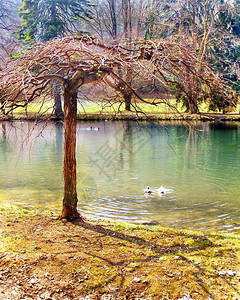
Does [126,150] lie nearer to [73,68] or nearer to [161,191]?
[161,191]

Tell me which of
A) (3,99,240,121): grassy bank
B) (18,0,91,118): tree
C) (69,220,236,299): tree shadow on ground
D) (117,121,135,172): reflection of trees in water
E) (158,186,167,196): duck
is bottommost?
(158,186,167,196): duck

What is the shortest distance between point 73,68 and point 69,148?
1258 millimetres

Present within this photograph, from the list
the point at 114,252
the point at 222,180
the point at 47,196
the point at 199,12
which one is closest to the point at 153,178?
the point at 222,180

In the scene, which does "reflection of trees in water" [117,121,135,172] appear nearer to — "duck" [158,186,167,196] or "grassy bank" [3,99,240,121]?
"grassy bank" [3,99,240,121]

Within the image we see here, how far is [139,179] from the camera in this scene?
10.4m

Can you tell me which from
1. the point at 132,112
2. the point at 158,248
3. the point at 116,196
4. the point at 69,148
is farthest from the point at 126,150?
the point at 158,248

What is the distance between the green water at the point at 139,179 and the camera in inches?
280

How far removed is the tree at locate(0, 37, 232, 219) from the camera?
14.8 feet

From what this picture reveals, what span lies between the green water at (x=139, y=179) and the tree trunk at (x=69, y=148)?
0.48 m

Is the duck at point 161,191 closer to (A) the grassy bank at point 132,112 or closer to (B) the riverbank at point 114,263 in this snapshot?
(A) the grassy bank at point 132,112

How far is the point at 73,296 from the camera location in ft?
10.6

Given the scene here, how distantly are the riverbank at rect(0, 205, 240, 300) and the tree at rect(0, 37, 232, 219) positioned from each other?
1.08 m

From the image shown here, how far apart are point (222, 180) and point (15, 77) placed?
291 inches

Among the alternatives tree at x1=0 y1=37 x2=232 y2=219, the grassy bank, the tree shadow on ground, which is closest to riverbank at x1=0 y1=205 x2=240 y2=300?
the tree shadow on ground
